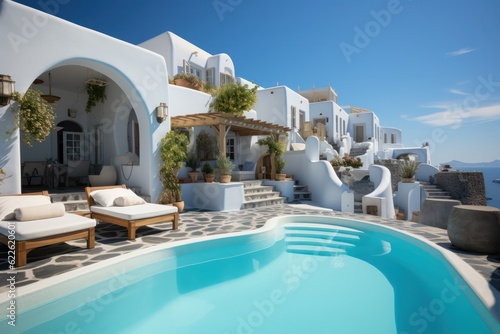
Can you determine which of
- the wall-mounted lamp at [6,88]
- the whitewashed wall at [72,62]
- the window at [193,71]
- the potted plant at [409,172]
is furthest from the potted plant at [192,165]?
the potted plant at [409,172]

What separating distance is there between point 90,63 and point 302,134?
15229mm

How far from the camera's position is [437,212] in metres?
7.66

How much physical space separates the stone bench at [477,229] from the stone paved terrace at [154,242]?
0.19 meters

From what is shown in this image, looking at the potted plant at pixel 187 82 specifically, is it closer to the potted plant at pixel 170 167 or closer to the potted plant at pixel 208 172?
the potted plant at pixel 170 167

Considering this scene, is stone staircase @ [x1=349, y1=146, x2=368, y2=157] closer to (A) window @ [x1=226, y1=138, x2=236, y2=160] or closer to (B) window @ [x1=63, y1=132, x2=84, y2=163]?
(A) window @ [x1=226, y1=138, x2=236, y2=160]

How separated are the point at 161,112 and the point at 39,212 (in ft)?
16.0

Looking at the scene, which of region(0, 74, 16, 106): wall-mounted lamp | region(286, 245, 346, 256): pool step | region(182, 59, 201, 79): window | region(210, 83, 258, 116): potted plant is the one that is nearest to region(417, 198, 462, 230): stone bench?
region(286, 245, 346, 256): pool step

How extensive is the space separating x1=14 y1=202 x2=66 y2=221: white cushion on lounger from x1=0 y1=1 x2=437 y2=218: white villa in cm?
165

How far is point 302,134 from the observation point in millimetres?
20094

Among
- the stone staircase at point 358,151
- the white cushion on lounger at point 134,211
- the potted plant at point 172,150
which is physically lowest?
the white cushion on lounger at point 134,211

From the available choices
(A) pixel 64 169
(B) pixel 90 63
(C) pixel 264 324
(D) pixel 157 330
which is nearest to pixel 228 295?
(C) pixel 264 324

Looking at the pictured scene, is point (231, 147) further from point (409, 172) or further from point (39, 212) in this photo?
point (39, 212)

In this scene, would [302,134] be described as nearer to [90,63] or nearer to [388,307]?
[90,63]

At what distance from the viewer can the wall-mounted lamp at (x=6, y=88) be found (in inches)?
219
